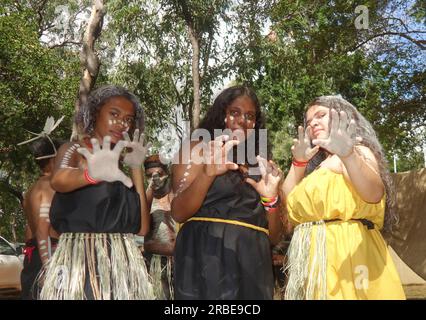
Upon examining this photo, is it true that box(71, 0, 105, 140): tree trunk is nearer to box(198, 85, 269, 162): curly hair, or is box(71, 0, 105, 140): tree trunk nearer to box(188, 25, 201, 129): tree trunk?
box(198, 85, 269, 162): curly hair

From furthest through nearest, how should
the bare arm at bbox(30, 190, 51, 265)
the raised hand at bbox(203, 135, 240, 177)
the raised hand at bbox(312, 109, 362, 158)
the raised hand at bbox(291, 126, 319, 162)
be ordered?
the bare arm at bbox(30, 190, 51, 265) → the raised hand at bbox(291, 126, 319, 162) → the raised hand at bbox(203, 135, 240, 177) → the raised hand at bbox(312, 109, 362, 158)

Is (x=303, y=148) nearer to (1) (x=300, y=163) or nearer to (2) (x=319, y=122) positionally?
(1) (x=300, y=163)

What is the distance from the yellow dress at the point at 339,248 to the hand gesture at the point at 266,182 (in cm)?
14

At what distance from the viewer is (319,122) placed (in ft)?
9.00

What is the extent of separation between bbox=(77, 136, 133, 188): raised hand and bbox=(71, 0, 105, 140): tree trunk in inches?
130

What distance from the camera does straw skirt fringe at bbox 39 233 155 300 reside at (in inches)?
96.4

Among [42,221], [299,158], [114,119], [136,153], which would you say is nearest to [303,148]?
[299,158]

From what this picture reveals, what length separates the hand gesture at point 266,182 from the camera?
274 cm

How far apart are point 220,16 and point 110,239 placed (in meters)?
10.9

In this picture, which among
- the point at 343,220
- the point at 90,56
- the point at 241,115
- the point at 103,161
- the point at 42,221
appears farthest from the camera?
the point at 90,56

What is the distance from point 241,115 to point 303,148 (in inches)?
14.8

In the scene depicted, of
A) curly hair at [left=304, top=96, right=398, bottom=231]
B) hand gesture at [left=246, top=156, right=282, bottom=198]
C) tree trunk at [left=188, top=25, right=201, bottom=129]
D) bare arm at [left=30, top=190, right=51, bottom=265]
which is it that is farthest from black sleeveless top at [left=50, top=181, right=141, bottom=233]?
tree trunk at [left=188, top=25, right=201, bottom=129]

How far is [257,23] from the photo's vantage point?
499 inches
